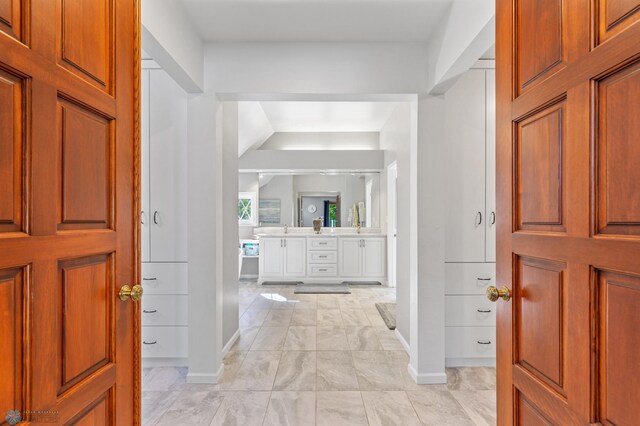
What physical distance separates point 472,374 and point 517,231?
2.07 m

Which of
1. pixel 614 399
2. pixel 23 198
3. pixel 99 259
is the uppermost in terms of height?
pixel 23 198

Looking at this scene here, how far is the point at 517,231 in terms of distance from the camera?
3.33ft

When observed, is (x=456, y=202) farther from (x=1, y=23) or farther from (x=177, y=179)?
(x=1, y=23)

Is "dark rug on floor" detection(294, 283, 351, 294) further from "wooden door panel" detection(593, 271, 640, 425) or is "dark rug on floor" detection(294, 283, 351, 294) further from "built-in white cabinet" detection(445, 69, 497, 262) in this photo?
"wooden door panel" detection(593, 271, 640, 425)

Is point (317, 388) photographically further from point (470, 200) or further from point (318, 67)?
point (318, 67)

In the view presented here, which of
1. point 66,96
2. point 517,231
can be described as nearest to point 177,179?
point 66,96

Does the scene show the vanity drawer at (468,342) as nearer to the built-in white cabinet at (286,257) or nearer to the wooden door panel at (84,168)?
the wooden door panel at (84,168)

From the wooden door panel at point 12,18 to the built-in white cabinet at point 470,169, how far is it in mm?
2585

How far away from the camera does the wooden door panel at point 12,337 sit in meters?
0.66

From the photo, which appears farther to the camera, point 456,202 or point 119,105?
point 456,202

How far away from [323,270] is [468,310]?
3.42m

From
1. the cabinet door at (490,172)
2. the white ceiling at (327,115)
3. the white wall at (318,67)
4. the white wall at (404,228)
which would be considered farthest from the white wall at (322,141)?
the white wall at (318,67)

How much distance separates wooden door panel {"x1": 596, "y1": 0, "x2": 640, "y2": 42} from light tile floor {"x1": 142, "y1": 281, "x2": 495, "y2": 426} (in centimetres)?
206

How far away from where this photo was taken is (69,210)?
0.83 meters
